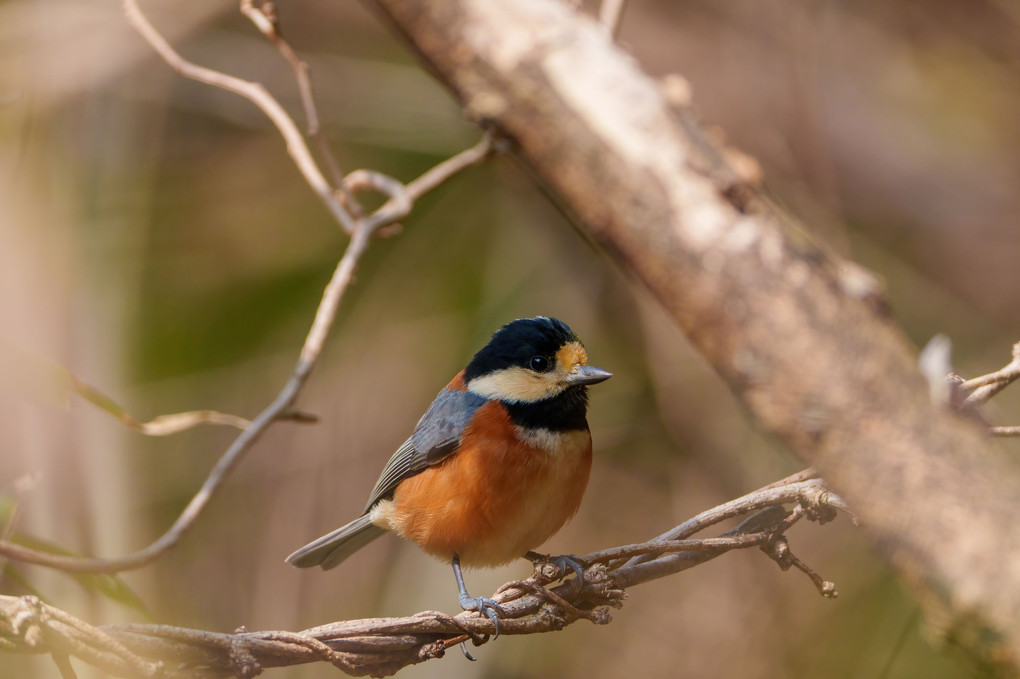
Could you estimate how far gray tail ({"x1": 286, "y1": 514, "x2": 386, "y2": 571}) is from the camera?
312cm

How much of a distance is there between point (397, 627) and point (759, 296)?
1050mm

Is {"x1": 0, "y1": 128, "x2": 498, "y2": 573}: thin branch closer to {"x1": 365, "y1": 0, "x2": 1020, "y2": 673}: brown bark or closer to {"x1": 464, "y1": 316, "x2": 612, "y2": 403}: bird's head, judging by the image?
{"x1": 464, "y1": 316, "x2": 612, "y2": 403}: bird's head

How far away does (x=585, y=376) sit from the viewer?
2.76 metres

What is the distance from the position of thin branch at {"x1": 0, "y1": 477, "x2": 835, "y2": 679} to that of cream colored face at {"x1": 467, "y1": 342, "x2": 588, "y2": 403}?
97 cm

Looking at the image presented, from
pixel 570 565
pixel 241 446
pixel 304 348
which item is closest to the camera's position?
pixel 570 565

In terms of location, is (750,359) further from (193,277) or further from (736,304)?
(193,277)

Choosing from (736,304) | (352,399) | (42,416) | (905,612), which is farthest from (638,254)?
(352,399)

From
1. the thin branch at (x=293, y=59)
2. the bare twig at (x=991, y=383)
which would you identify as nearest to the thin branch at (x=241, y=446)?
the thin branch at (x=293, y=59)

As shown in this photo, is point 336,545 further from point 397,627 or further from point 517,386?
point 397,627

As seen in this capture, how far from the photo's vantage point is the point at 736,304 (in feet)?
3.30

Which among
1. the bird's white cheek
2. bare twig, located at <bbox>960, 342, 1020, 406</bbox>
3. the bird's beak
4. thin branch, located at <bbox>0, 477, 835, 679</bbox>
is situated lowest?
thin branch, located at <bbox>0, 477, 835, 679</bbox>

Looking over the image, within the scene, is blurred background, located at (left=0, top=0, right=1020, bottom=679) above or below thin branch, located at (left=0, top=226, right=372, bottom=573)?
above

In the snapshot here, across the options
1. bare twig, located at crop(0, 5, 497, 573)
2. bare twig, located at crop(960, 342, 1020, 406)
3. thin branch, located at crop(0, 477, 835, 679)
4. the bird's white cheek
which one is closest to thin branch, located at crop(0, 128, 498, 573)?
bare twig, located at crop(0, 5, 497, 573)

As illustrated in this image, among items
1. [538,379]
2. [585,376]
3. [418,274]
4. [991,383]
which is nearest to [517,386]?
[538,379]
